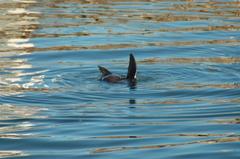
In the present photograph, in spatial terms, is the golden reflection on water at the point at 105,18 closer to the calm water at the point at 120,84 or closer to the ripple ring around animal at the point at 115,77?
the calm water at the point at 120,84

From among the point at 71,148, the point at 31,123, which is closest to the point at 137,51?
the point at 31,123

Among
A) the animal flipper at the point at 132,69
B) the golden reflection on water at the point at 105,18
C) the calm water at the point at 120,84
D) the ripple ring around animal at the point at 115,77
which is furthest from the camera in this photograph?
the golden reflection on water at the point at 105,18

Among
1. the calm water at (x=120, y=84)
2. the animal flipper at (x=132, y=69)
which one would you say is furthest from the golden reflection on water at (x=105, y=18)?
the animal flipper at (x=132, y=69)

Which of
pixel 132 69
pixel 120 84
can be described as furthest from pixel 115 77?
pixel 132 69

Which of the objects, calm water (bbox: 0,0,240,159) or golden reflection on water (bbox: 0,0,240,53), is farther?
golden reflection on water (bbox: 0,0,240,53)

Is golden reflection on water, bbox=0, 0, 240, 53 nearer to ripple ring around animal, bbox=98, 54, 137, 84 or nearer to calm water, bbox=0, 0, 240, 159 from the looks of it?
calm water, bbox=0, 0, 240, 159

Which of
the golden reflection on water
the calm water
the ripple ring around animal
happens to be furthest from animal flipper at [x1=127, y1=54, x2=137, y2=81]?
the golden reflection on water

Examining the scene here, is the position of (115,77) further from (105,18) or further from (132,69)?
(105,18)

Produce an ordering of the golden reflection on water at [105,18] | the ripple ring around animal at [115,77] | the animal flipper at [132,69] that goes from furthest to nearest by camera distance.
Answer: the golden reflection on water at [105,18]
the ripple ring around animal at [115,77]
the animal flipper at [132,69]

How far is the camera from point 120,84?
Answer: 1254 centimetres

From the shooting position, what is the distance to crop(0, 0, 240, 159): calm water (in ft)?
29.5

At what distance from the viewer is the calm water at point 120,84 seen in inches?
353

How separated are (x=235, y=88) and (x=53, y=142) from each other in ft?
13.3

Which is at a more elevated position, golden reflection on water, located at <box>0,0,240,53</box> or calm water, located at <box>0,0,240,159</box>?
golden reflection on water, located at <box>0,0,240,53</box>
